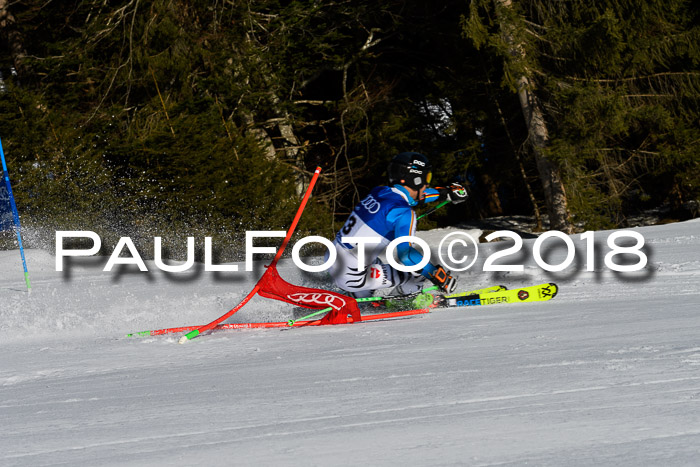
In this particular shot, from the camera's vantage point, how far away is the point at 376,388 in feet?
11.9

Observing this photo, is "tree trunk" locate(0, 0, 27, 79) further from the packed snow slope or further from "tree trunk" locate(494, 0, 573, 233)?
the packed snow slope

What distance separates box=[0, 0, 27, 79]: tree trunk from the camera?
1764cm

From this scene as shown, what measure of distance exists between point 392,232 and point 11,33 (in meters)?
14.5

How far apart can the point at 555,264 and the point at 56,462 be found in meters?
7.61

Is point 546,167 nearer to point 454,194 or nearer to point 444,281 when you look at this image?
point 454,194

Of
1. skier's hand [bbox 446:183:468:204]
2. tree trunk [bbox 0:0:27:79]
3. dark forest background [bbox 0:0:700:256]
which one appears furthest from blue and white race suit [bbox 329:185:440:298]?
tree trunk [bbox 0:0:27:79]

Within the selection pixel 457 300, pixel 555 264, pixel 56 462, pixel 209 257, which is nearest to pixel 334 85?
pixel 209 257

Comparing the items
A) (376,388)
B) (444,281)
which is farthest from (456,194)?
(376,388)

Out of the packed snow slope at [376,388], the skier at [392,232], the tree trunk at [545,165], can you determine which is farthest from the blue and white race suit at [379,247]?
the tree trunk at [545,165]

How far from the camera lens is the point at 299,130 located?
20.5 metres

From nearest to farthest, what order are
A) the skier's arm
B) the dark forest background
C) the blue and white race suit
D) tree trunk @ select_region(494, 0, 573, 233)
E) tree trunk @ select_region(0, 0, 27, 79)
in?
the skier's arm
the blue and white race suit
the dark forest background
tree trunk @ select_region(494, 0, 573, 233)
tree trunk @ select_region(0, 0, 27, 79)

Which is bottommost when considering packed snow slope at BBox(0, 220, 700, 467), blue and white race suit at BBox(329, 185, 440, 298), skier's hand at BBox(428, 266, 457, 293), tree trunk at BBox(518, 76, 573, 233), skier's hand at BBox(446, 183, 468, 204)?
packed snow slope at BBox(0, 220, 700, 467)

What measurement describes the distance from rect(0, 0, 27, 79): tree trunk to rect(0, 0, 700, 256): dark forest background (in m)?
0.05

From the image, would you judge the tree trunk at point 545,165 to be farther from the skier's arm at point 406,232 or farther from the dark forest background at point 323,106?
the skier's arm at point 406,232
